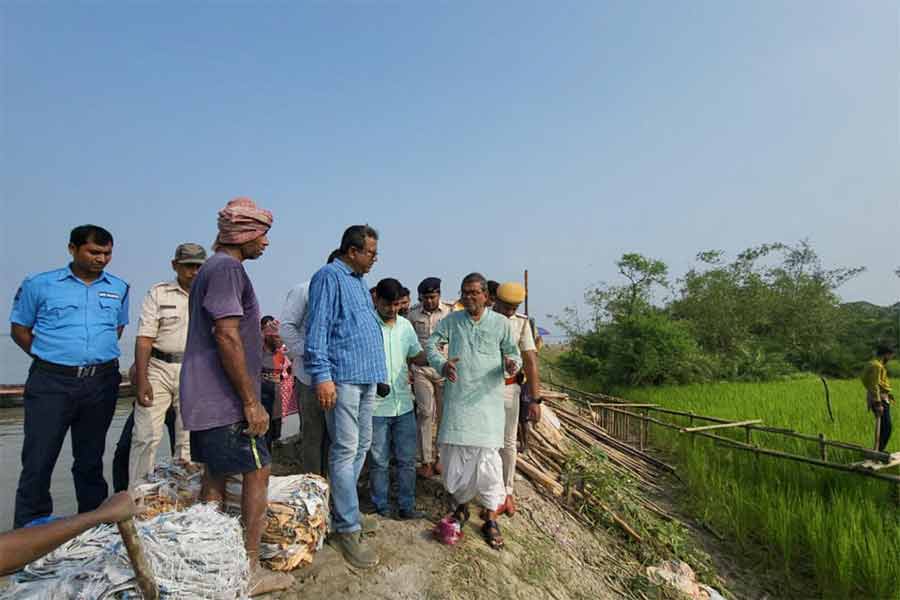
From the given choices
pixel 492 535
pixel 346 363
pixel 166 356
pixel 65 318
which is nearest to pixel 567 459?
pixel 492 535

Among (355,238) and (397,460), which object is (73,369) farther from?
(397,460)

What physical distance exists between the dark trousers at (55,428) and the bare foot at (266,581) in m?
1.54

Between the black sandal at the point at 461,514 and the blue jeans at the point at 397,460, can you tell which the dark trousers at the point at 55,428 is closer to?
the blue jeans at the point at 397,460

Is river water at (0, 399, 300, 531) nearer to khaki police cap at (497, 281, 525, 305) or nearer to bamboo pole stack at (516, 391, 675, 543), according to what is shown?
khaki police cap at (497, 281, 525, 305)

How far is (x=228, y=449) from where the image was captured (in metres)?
2.31

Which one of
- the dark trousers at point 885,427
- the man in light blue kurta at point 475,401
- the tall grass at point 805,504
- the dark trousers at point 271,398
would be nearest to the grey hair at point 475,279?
the man in light blue kurta at point 475,401

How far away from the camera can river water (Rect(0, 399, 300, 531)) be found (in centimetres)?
613

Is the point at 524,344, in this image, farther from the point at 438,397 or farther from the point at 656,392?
the point at 656,392

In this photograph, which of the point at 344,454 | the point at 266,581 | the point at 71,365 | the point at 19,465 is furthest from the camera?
the point at 19,465

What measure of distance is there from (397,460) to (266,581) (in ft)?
4.25

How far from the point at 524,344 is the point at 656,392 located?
10.3 metres

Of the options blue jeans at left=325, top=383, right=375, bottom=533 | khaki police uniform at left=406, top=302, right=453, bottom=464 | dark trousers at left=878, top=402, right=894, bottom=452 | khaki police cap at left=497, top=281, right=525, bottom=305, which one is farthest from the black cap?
dark trousers at left=878, top=402, right=894, bottom=452

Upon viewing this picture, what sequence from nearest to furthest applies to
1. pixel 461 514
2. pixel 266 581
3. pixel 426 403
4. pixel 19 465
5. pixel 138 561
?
pixel 138 561 < pixel 266 581 < pixel 461 514 < pixel 426 403 < pixel 19 465

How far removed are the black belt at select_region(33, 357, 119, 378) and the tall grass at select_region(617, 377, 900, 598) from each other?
607cm
